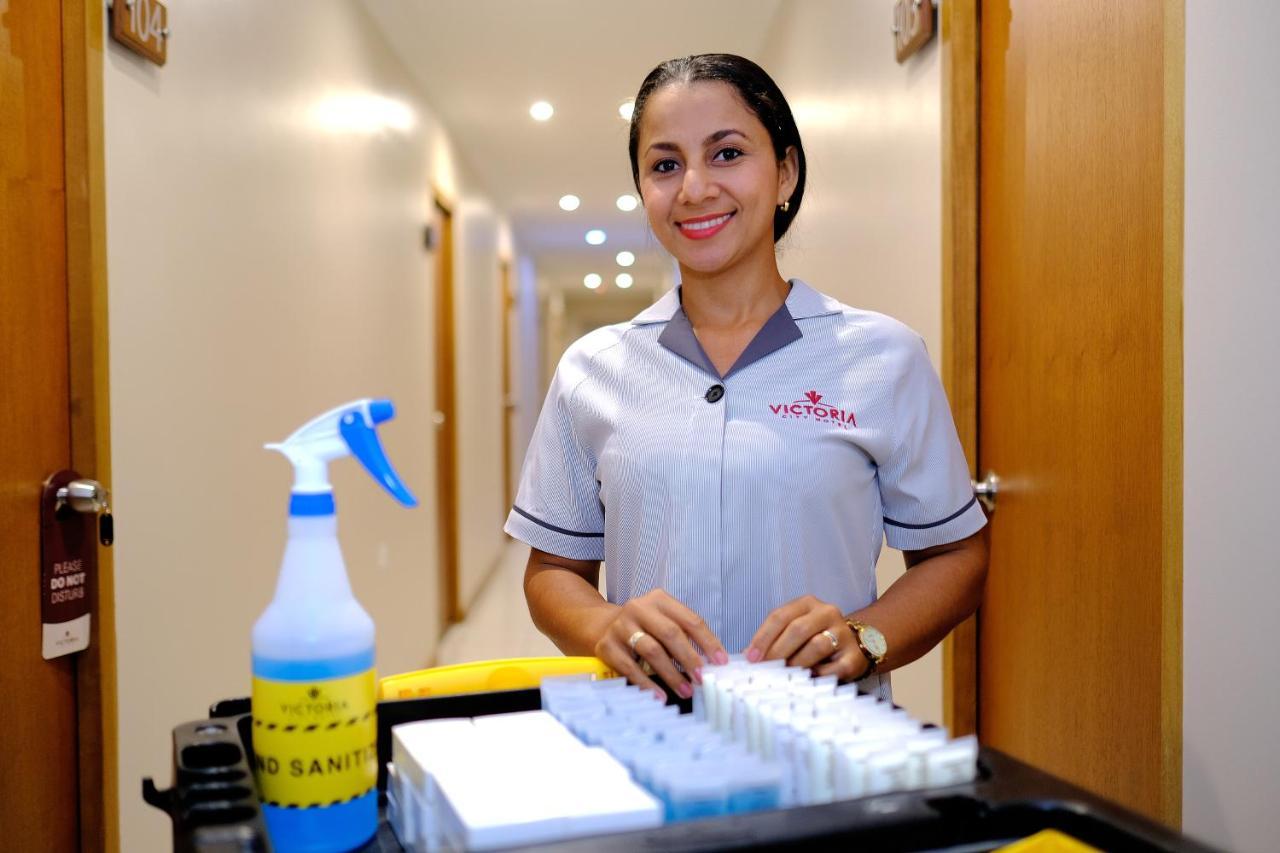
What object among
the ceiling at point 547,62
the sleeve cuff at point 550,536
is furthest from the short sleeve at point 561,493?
the ceiling at point 547,62

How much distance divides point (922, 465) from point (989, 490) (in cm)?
97

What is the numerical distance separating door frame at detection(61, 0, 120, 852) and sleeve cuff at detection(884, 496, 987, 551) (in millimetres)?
1389

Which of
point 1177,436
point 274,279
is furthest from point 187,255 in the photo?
point 1177,436

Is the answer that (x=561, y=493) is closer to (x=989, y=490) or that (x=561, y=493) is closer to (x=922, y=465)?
(x=922, y=465)

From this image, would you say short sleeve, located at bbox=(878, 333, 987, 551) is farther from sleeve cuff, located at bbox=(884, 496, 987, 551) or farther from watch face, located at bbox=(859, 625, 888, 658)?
watch face, located at bbox=(859, 625, 888, 658)

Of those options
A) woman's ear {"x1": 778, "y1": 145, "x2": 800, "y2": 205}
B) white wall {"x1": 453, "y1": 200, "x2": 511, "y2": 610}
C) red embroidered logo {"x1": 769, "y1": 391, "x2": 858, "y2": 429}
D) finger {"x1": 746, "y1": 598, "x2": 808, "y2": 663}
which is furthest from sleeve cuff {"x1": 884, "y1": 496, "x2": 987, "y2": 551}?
white wall {"x1": 453, "y1": 200, "x2": 511, "y2": 610}

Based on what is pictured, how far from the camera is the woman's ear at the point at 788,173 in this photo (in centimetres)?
149

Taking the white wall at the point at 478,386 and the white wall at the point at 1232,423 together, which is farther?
the white wall at the point at 478,386

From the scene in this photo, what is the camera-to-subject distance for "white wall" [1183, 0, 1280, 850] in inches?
51.5

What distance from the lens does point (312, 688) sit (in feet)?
2.20

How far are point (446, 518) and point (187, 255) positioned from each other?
12.8ft

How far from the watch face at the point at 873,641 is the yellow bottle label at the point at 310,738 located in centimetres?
58

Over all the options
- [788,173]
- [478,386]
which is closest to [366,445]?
[788,173]

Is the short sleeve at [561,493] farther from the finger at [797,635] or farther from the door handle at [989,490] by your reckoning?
the door handle at [989,490]
